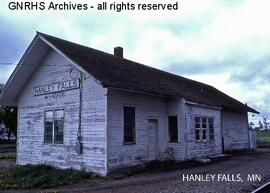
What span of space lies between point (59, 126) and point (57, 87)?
6.37 ft

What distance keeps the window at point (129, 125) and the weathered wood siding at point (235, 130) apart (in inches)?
434

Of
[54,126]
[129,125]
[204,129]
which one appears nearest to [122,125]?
[129,125]

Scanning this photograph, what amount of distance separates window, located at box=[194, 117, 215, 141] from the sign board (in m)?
7.16

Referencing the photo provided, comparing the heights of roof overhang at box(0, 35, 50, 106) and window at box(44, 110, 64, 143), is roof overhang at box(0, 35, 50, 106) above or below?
above

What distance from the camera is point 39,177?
14625 millimetres

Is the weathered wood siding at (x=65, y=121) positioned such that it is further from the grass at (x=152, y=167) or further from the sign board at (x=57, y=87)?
the grass at (x=152, y=167)

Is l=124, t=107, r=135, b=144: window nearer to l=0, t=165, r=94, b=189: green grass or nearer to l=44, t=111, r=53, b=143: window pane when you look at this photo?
l=0, t=165, r=94, b=189: green grass

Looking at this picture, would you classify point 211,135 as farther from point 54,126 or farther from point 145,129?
point 54,126

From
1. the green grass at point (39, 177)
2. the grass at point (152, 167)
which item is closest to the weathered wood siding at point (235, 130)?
the grass at point (152, 167)

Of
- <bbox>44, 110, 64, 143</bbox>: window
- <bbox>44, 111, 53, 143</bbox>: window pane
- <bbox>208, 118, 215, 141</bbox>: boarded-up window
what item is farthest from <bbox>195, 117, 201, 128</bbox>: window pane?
<bbox>44, 111, 53, 143</bbox>: window pane

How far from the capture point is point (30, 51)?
17.9 metres

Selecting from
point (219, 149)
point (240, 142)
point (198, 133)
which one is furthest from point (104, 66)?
point (240, 142)

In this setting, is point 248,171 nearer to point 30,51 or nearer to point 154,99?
point 154,99

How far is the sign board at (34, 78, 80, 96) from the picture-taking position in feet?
55.0
